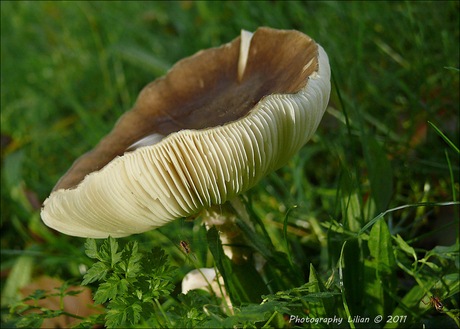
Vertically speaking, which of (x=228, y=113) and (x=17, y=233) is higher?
(x=228, y=113)

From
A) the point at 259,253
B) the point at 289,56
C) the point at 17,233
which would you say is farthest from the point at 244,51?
the point at 17,233

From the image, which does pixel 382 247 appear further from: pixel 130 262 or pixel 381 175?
pixel 130 262

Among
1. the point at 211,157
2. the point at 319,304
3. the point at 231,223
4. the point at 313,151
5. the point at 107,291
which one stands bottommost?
the point at 313,151

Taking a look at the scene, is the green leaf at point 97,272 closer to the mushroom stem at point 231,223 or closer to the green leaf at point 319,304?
the mushroom stem at point 231,223

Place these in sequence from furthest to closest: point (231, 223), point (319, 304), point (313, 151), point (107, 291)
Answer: point (313, 151)
point (231, 223)
point (319, 304)
point (107, 291)

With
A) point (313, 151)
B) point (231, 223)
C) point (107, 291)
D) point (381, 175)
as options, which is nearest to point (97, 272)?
point (107, 291)

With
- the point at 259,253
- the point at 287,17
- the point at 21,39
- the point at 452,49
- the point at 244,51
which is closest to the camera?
the point at 259,253

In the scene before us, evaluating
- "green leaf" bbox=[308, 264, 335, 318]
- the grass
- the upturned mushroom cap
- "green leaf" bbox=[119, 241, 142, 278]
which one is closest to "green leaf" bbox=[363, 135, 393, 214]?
the grass

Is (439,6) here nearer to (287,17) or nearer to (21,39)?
(287,17)
